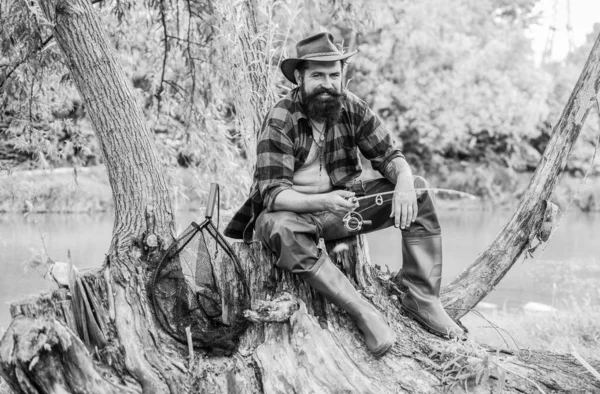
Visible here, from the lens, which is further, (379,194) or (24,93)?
(24,93)

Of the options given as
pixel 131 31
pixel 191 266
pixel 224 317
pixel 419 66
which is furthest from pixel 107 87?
pixel 419 66

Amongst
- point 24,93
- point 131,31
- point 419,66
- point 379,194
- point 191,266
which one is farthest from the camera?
point 419,66

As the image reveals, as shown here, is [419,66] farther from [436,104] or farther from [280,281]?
[280,281]

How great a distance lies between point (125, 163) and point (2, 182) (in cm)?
218

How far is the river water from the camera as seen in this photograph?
341 inches

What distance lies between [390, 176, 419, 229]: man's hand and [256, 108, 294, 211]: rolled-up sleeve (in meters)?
0.49

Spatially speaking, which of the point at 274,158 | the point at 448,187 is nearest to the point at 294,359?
the point at 274,158

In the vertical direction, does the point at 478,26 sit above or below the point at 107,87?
above

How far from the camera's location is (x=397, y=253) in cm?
1270

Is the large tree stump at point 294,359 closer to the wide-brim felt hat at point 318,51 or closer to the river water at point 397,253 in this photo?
the wide-brim felt hat at point 318,51

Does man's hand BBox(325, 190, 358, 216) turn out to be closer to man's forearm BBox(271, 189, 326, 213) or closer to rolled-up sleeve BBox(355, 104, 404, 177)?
man's forearm BBox(271, 189, 326, 213)

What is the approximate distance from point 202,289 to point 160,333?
1.05 feet

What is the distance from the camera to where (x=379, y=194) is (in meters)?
2.83

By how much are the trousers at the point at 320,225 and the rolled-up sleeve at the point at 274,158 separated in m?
0.12
